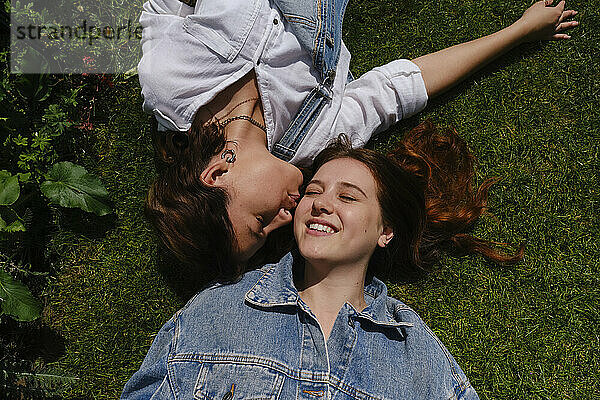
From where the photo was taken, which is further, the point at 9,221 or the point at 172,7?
the point at 9,221

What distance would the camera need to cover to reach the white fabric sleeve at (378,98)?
3.22 m

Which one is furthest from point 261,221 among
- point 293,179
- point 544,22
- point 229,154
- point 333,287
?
point 544,22

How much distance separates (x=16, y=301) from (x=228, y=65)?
1899 mm

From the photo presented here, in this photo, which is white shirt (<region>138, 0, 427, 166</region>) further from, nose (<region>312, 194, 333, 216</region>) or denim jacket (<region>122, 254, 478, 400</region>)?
denim jacket (<region>122, 254, 478, 400</region>)

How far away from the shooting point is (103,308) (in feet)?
11.3

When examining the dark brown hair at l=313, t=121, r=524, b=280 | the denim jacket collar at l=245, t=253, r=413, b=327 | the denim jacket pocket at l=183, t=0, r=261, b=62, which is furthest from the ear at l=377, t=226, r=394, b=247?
the denim jacket pocket at l=183, t=0, r=261, b=62

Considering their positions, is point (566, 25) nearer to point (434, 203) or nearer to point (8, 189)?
point (434, 203)

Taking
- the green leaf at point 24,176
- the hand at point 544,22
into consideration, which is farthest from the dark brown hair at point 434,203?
the green leaf at point 24,176

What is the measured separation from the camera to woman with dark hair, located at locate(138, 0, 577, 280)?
2.85 m

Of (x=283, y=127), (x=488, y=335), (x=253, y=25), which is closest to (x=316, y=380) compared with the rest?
(x=488, y=335)

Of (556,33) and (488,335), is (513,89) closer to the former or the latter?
(556,33)

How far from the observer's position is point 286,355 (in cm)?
279

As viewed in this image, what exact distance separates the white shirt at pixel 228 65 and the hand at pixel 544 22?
1021 millimetres

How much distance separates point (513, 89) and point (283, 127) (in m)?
1.63
